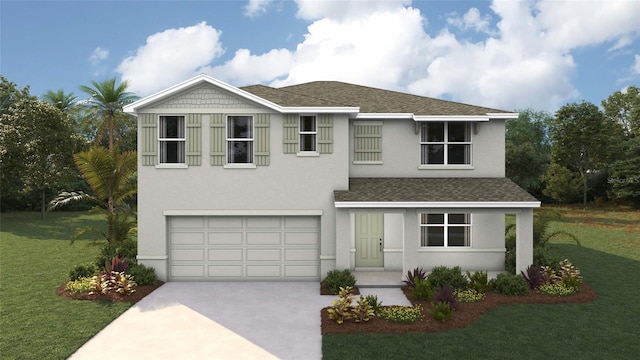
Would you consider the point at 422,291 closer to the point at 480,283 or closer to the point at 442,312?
the point at 442,312

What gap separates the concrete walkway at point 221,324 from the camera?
30.9 feet

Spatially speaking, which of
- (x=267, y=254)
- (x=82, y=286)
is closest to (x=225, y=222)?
(x=267, y=254)

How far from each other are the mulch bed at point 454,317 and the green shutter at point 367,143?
5.75m

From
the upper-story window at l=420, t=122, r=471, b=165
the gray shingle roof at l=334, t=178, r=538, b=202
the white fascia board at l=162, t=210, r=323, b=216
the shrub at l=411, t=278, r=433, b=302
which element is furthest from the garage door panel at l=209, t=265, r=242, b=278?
the upper-story window at l=420, t=122, r=471, b=165

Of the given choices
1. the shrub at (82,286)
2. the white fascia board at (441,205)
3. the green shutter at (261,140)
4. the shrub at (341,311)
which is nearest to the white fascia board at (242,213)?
the green shutter at (261,140)

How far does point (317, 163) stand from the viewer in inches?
604

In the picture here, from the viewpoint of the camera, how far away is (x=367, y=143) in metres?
16.7

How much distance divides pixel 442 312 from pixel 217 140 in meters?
9.26

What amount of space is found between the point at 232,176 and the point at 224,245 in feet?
8.22

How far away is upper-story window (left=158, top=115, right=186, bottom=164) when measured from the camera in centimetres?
1543

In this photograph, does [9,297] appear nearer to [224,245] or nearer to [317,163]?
[224,245]

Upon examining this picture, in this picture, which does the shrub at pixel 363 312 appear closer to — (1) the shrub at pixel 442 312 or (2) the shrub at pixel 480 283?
(1) the shrub at pixel 442 312

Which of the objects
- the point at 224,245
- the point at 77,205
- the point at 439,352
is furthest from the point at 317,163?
the point at 77,205

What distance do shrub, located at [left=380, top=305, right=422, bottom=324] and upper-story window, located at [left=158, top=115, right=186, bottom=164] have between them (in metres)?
8.81
